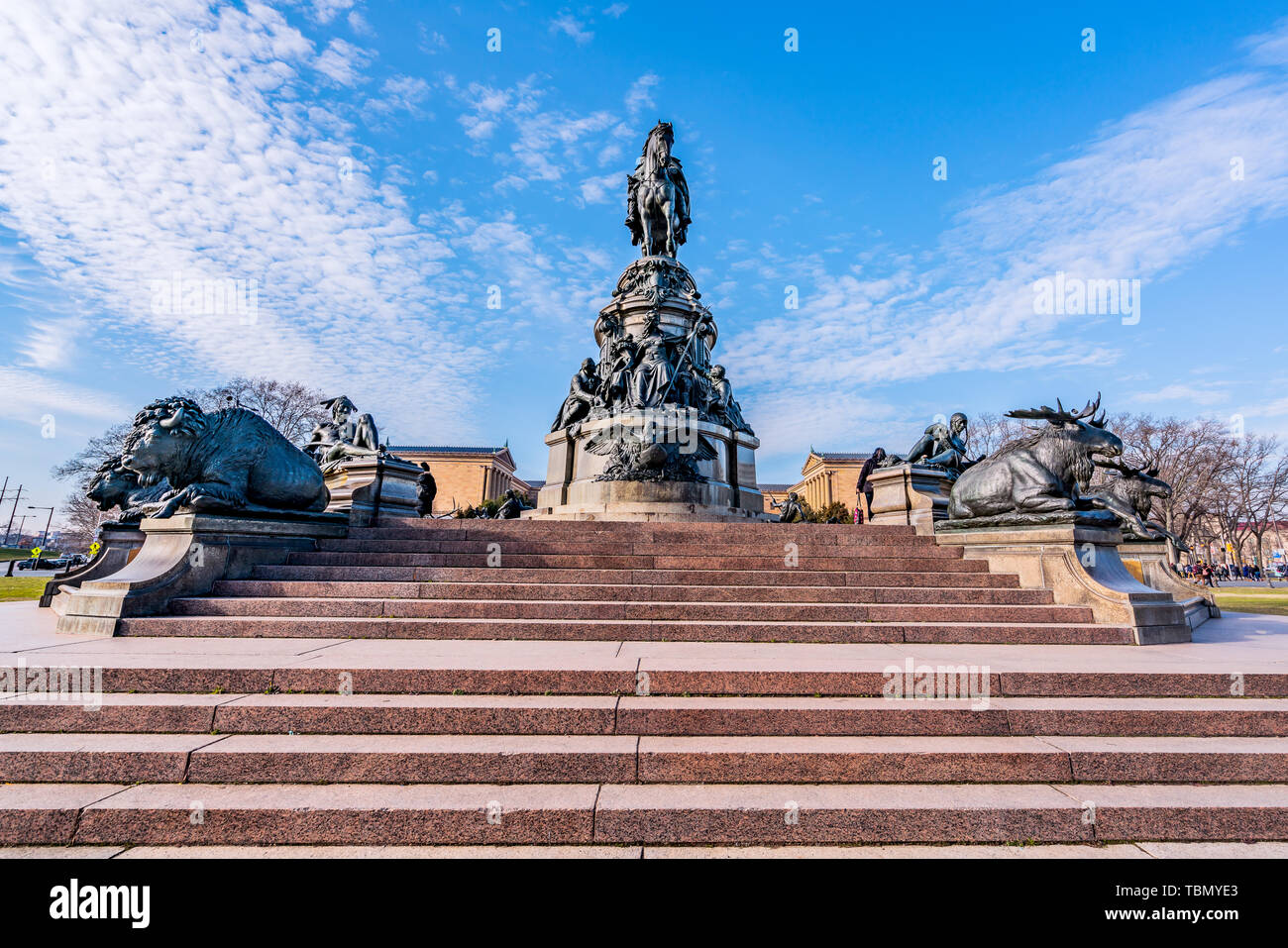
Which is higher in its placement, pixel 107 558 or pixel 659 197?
pixel 659 197

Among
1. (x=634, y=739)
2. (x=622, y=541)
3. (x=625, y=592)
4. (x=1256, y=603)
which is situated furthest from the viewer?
(x=1256, y=603)

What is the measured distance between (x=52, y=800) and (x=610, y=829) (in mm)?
3448

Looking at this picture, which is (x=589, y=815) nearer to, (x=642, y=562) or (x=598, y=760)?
(x=598, y=760)

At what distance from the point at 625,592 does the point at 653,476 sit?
797 cm

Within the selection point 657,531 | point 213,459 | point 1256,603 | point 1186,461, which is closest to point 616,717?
point 657,531

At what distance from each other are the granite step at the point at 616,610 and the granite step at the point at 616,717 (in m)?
2.83

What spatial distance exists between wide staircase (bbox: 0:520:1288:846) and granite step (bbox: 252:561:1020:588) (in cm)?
180

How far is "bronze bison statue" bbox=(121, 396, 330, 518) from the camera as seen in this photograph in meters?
8.80

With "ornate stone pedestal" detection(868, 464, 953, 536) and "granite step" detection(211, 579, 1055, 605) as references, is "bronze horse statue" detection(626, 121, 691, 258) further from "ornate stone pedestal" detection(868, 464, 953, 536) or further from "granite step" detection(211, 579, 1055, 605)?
"granite step" detection(211, 579, 1055, 605)

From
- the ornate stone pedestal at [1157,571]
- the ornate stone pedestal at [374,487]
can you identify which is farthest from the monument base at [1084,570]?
the ornate stone pedestal at [374,487]

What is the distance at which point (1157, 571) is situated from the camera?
11.7 meters

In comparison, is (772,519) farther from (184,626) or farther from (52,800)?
(52,800)
